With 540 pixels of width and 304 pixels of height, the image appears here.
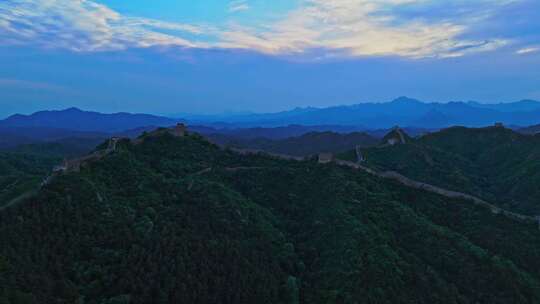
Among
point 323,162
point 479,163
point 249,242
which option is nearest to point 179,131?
point 323,162

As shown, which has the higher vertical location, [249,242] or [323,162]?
[323,162]

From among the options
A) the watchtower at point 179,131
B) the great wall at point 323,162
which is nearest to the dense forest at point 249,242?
the great wall at point 323,162

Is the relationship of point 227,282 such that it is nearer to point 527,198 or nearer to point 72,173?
point 72,173

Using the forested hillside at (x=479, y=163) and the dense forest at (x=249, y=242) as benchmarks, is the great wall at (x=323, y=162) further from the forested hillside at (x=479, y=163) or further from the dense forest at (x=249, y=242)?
the forested hillside at (x=479, y=163)

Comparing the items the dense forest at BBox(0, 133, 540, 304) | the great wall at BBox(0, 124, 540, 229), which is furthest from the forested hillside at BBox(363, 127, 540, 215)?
the dense forest at BBox(0, 133, 540, 304)

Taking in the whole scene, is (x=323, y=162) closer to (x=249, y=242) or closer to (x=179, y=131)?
(x=179, y=131)

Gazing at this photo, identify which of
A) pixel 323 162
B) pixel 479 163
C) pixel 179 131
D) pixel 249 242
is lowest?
pixel 249 242
